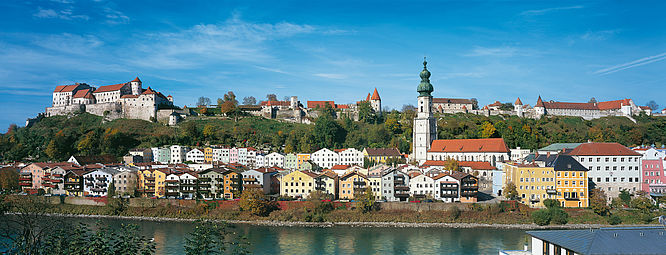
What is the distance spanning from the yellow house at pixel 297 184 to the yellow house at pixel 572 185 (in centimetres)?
1343

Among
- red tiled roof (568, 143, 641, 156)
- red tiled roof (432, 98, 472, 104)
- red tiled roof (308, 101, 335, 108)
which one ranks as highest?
red tiled roof (432, 98, 472, 104)

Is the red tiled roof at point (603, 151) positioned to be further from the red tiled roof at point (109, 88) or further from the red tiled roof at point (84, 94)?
the red tiled roof at point (84, 94)

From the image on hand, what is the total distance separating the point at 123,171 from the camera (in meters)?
30.8

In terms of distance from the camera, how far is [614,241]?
369 inches

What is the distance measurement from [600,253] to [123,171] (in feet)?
93.5

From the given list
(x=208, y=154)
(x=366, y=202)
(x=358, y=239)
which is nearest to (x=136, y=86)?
(x=208, y=154)

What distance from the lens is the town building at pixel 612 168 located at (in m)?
27.9

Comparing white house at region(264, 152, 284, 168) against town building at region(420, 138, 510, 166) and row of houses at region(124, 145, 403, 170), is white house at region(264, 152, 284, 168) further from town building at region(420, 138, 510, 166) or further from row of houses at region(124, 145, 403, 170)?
town building at region(420, 138, 510, 166)

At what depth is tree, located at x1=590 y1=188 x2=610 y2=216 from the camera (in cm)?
2460

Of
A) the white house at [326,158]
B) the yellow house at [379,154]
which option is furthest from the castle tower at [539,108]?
the white house at [326,158]

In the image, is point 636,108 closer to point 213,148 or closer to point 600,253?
point 213,148

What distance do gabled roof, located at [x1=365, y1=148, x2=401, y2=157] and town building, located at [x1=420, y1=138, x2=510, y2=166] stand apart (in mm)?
2803

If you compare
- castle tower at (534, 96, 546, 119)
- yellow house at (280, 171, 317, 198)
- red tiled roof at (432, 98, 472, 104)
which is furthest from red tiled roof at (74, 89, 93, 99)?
castle tower at (534, 96, 546, 119)

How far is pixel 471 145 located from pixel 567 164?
12768 millimetres
